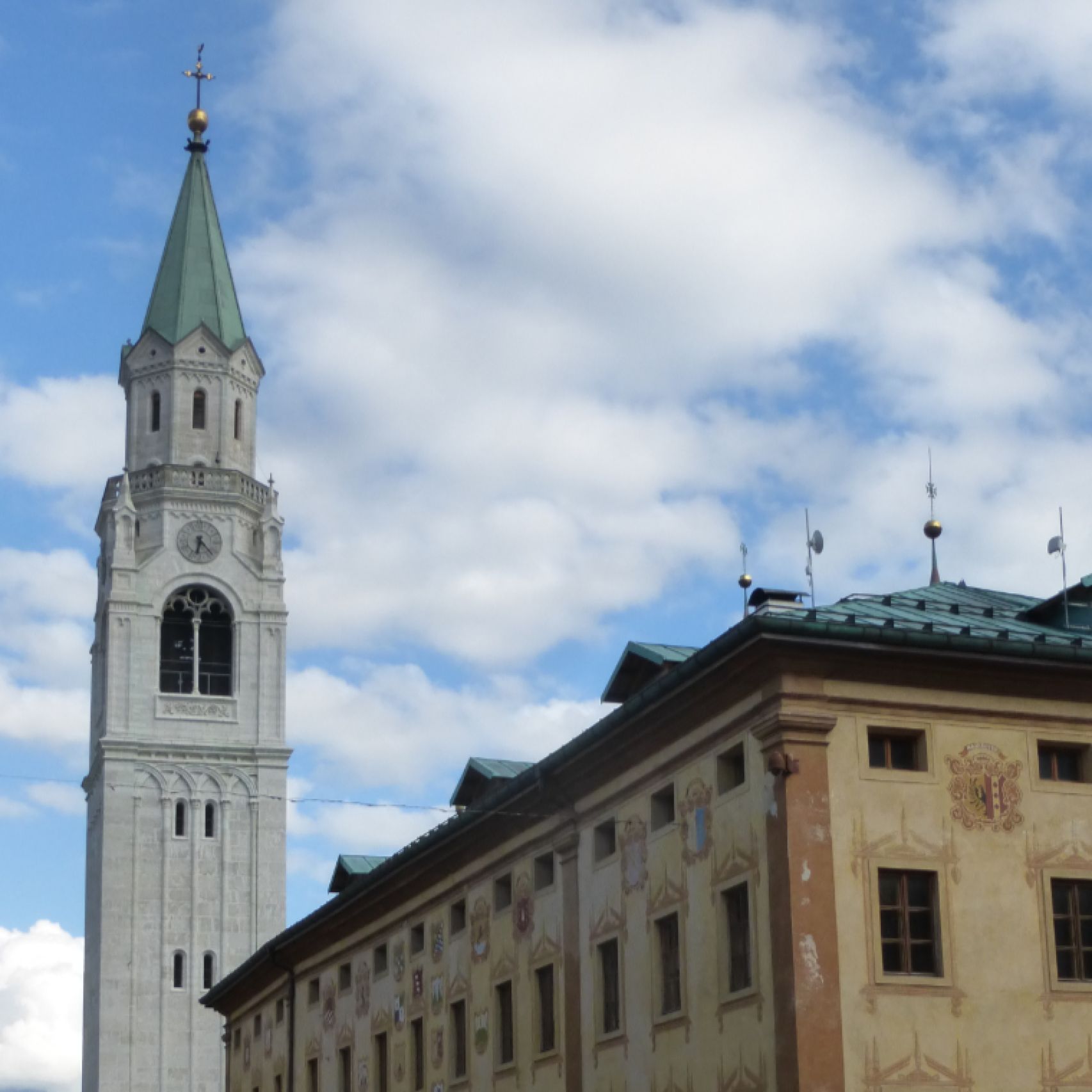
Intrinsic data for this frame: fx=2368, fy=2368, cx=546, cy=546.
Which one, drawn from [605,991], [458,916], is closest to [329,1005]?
[458,916]

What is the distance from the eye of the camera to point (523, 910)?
50.1m

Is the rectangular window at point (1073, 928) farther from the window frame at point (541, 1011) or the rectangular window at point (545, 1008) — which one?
the rectangular window at point (545, 1008)

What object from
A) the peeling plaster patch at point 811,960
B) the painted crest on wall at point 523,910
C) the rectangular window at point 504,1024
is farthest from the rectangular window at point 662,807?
the rectangular window at point 504,1024

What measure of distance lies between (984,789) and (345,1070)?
28.6 m

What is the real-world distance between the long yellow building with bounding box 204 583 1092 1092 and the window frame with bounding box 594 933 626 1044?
0.22 ft


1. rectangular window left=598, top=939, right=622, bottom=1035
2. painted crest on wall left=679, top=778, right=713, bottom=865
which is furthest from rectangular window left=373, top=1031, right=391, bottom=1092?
painted crest on wall left=679, top=778, right=713, bottom=865

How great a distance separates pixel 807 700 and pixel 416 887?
21474mm

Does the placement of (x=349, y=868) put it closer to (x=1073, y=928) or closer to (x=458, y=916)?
(x=458, y=916)

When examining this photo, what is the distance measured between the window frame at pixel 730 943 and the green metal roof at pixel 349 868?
1371 inches

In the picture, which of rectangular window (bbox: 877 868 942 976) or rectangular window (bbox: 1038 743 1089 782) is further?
rectangular window (bbox: 1038 743 1089 782)

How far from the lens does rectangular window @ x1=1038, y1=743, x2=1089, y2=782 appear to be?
1577 inches

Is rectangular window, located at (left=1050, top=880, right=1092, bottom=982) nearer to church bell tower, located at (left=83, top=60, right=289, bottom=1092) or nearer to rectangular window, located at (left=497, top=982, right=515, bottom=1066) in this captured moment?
rectangular window, located at (left=497, top=982, right=515, bottom=1066)

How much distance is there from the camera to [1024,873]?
38906mm

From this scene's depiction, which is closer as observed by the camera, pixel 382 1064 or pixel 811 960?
pixel 811 960
